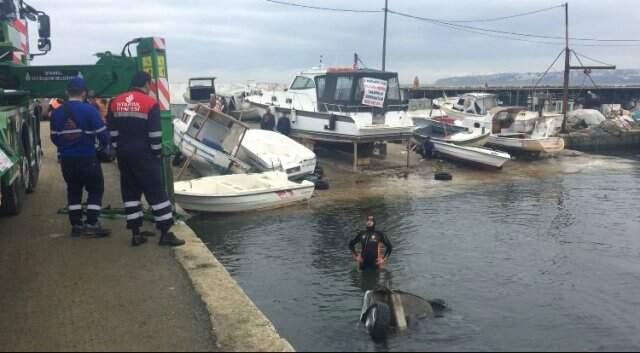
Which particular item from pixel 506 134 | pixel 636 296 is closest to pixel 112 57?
pixel 636 296

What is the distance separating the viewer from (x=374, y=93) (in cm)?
2008

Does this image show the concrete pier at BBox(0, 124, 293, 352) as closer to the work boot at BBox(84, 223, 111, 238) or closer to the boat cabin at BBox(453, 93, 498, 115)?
the work boot at BBox(84, 223, 111, 238)

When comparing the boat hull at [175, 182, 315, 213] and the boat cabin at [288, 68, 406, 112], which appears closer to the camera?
the boat hull at [175, 182, 315, 213]

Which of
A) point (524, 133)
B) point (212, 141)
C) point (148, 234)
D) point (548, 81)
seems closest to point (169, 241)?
point (148, 234)

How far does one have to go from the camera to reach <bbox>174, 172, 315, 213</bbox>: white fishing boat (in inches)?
510

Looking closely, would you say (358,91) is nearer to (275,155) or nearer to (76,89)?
(275,155)

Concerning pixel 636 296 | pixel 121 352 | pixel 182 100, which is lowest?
pixel 636 296

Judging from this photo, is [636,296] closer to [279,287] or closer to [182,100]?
[279,287]

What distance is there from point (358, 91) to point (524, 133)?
29.8ft

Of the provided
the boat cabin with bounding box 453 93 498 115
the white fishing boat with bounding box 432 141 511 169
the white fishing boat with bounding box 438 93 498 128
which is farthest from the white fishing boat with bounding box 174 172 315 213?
the boat cabin with bounding box 453 93 498 115

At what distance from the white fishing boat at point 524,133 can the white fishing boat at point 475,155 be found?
2768 mm

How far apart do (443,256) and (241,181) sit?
6.10m

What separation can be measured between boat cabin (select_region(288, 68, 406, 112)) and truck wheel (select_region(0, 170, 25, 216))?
1316 centimetres

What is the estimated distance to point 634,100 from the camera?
4869 centimetres
